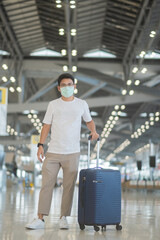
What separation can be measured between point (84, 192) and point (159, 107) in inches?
1188

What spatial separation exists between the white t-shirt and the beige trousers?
0.30 ft

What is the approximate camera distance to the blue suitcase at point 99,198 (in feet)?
17.8

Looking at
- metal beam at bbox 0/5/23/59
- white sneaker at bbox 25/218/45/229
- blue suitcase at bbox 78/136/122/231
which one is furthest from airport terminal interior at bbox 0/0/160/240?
white sneaker at bbox 25/218/45/229

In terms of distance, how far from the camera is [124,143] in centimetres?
4703

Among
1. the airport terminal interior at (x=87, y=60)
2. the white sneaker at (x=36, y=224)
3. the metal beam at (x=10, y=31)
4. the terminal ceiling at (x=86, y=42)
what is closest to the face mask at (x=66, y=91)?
the white sneaker at (x=36, y=224)

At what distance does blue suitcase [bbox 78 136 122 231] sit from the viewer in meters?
5.44

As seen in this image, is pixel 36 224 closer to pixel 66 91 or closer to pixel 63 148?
pixel 63 148

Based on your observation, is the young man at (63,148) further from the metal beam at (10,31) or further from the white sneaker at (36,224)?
the metal beam at (10,31)

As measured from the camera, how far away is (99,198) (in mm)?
5477

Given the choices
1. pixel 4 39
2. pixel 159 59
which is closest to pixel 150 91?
pixel 159 59

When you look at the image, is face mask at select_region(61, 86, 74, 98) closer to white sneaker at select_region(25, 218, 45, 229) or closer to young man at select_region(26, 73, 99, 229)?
young man at select_region(26, 73, 99, 229)

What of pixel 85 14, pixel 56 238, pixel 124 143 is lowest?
pixel 56 238

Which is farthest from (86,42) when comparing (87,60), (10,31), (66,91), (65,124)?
(65,124)

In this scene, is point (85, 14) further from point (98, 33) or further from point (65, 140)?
point (65, 140)
